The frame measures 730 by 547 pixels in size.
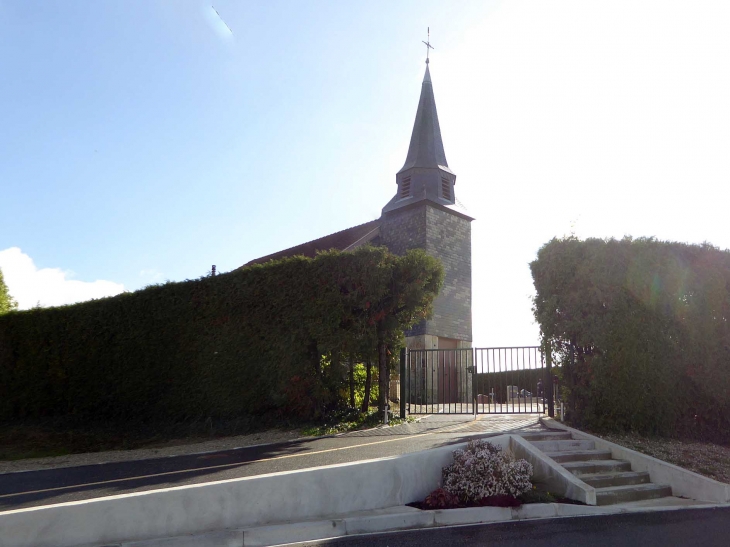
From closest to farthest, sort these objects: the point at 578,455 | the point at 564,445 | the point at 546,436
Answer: the point at 578,455 → the point at 564,445 → the point at 546,436

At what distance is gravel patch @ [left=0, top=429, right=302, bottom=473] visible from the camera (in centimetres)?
983

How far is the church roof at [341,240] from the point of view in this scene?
25.5 m

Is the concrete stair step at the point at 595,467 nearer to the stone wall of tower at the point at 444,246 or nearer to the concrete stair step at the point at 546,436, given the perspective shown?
the concrete stair step at the point at 546,436

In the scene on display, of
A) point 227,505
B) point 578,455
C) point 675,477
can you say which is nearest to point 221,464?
point 227,505

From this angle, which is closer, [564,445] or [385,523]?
[385,523]

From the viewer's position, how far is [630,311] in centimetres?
1006

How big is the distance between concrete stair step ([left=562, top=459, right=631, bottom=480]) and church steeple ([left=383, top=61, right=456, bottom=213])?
54.7 feet

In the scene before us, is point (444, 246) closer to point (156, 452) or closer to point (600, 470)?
point (156, 452)

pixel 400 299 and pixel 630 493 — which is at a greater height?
pixel 400 299

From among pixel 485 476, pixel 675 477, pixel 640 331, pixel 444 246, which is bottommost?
pixel 675 477

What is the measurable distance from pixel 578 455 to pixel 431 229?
16250 mm

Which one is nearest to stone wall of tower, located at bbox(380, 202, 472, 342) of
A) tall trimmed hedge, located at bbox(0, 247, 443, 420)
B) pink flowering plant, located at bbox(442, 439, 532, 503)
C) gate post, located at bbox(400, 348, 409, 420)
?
gate post, located at bbox(400, 348, 409, 420)

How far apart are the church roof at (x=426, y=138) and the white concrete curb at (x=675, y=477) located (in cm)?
1831

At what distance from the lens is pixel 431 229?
24.4 m
